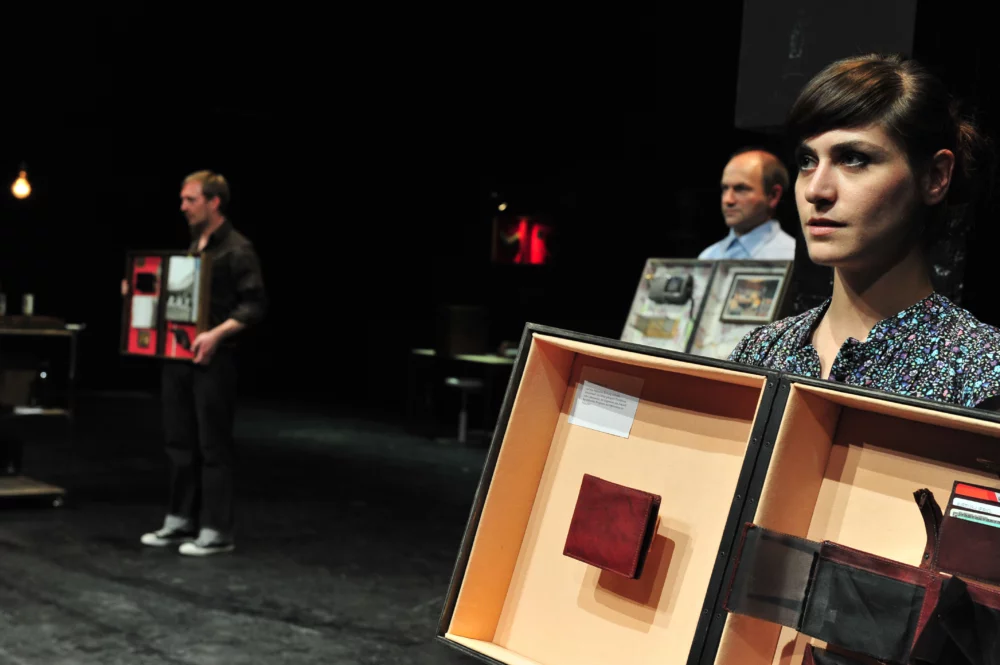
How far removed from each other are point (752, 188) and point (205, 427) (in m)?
2.65

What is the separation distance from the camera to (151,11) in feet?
30.8

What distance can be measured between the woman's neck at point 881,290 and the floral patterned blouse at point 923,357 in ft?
0.04

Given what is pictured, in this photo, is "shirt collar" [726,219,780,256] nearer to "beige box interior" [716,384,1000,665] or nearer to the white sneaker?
"beige box interior" [716,384,1000,665]

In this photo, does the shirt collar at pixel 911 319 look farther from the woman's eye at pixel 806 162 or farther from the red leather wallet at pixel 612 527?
the red leather wallet at pixel 612 527

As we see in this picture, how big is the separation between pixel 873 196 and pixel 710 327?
66.3 inches

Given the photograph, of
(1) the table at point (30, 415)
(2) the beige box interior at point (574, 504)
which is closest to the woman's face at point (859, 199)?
(2) the beige box interior at point (574, 504)

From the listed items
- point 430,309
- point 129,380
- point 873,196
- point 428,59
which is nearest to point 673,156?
point 428,59

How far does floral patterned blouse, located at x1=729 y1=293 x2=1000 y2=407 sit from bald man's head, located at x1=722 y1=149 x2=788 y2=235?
6.19ft

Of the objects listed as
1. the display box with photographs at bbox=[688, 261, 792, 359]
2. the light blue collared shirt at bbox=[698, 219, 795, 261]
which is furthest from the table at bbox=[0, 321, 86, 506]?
the display box with photographs at bbox=[688, 261, 792, 359]

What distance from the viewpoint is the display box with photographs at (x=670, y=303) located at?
2875 millimetres

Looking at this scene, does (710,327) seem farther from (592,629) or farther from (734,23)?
(734,23)

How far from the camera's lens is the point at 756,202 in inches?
122

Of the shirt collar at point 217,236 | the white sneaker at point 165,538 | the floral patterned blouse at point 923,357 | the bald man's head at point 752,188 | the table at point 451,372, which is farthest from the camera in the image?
→ the table at point 451,372

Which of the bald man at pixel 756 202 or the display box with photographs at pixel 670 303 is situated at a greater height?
the bald man at pixel 756 202
